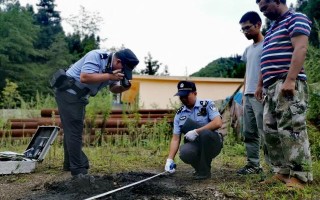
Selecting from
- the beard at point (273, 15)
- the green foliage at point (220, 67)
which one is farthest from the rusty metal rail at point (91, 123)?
the green foliage at point (220, 67)

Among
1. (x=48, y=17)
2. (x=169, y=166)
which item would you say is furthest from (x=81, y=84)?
(x=48, y=17)

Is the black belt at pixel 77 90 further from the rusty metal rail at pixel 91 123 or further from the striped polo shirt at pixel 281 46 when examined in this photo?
the rusty metal rail at pixel 91 123

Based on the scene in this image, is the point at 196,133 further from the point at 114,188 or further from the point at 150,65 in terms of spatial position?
the point at 150,65

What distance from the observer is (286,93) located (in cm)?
343

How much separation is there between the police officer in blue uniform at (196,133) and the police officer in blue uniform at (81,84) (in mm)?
676

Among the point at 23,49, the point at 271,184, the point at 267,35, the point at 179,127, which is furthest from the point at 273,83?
the point at 23,49

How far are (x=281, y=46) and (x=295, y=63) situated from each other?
1.00 ft

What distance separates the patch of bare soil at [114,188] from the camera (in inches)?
134

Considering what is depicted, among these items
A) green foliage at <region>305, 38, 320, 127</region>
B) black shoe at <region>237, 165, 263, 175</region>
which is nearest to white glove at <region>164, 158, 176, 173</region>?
black shoe at <region>237, 165, 263, 175</region>

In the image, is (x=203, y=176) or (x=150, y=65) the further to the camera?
(x=150, y=65)

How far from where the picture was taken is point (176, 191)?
3547 mm

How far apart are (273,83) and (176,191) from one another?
4.22ft

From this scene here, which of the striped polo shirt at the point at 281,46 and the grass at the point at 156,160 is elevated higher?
the striped polo shirt at the point at 281,46

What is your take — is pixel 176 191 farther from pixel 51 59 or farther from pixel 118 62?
pixel 51 59
